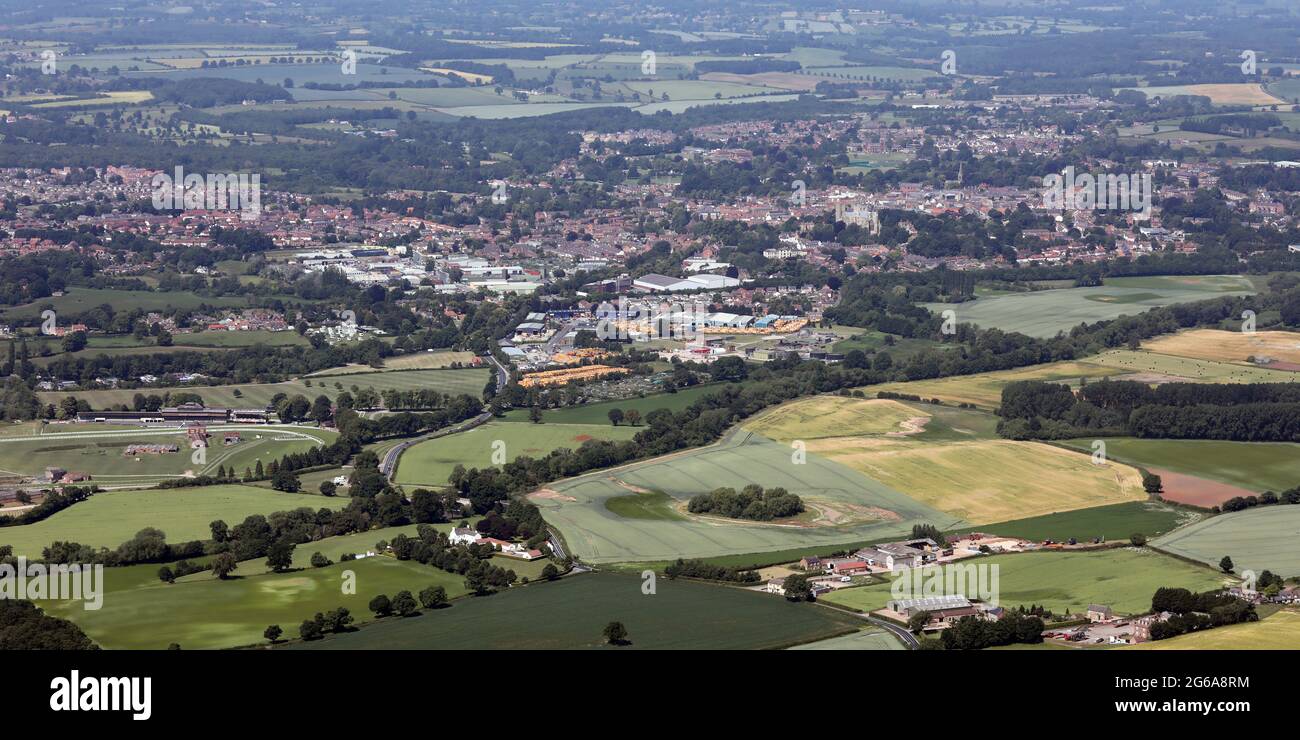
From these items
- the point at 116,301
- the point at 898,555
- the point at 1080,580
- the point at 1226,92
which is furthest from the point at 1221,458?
the point at 1226,92

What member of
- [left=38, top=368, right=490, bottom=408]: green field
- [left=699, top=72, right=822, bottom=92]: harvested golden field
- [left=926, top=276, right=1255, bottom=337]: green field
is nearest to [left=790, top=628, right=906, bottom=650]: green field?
→ [left=38, top=368, right=490, bottom=408]: green field

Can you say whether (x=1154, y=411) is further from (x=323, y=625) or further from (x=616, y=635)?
(x=323, y=625)

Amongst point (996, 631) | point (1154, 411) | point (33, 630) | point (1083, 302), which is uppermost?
point (33, 630)

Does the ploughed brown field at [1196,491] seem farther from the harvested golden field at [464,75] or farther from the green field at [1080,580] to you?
the harvested golden field at [464,75]

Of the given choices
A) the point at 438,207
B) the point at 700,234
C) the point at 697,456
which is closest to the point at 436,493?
the point at 697,456

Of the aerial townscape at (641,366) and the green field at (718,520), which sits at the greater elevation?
the aerial townscape at (641,366)

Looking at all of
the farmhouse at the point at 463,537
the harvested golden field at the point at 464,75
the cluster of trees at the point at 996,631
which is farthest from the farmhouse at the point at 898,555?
the harvested golden field at the point at 464,75
